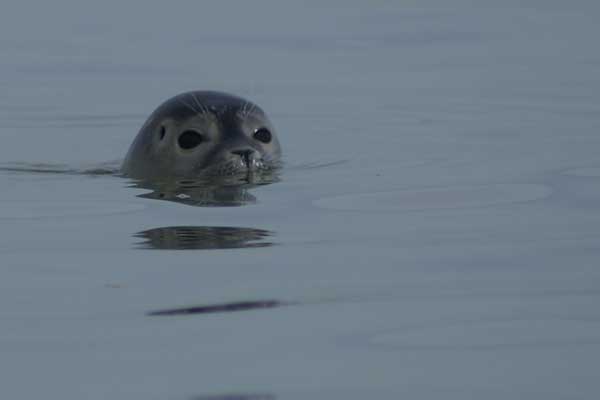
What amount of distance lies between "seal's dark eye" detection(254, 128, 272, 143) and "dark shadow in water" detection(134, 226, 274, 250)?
255cm

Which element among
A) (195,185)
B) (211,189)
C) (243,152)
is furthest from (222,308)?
(243,152)

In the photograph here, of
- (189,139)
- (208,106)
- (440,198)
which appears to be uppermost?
(208,106)

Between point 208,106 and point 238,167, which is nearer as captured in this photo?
point 238,167

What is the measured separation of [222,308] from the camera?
5.71 m

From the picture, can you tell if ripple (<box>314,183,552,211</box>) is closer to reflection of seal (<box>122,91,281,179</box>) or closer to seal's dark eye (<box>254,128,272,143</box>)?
reflection of seal (<box>122,91,281,179</box>)

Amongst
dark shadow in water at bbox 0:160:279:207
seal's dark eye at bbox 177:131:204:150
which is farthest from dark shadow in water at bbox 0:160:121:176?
seal's dark eye at bbox 177:131:204:150

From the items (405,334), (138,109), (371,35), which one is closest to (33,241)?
(405,334)

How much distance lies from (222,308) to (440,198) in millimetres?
2745

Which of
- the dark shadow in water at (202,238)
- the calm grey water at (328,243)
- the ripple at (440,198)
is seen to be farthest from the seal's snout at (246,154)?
the dark shadow in water at (202,238)

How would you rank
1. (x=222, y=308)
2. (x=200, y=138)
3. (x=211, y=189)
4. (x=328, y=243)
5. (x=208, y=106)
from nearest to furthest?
(x=222, y=308) < (x=328, y=243) < (x=211, y=189) < (x=200, y=138) < (x=208, y=106)

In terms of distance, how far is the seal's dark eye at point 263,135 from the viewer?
9906mm

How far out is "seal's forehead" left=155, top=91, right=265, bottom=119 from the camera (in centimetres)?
986

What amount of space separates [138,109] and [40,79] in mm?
1984

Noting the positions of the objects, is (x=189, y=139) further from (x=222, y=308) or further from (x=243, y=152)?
(x=222, y=308)
